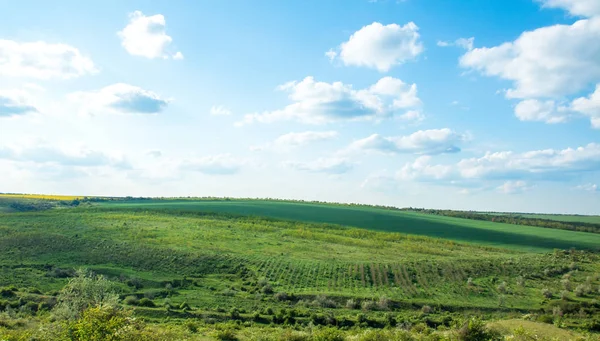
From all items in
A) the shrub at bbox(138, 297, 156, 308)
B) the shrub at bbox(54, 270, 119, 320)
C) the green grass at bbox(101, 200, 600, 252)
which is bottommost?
the shrub at bbox(138, 297, 156, 308)

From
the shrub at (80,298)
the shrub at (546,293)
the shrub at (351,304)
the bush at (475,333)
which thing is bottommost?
the shrub at (351,304)

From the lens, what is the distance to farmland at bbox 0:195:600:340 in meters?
40.6

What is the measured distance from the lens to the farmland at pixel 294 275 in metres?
40.6

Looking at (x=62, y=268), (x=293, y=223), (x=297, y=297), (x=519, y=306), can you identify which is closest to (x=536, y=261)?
(x=519, y=306)

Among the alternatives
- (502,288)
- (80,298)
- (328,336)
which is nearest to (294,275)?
(502,288)

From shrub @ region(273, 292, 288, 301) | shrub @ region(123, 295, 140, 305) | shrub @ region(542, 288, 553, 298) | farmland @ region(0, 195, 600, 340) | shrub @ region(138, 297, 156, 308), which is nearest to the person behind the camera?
farmland @ region(0, 195, 600, 340)

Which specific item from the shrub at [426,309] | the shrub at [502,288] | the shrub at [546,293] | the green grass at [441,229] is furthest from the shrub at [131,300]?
the green grass at [441,229]

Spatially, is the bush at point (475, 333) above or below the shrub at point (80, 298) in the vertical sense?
above

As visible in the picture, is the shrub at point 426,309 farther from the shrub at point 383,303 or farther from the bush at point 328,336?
the bush at point 328,336

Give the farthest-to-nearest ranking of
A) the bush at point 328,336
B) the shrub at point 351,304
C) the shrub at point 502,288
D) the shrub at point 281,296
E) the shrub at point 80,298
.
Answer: the shrub at point 502,288
the shrub at point 281,296
the shrub at point 351,304
the shrub at point 80,298
the bush at point 328,336

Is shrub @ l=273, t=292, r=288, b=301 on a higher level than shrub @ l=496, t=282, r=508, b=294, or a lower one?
lower

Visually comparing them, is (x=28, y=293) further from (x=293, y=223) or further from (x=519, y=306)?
(x=293, y=223)

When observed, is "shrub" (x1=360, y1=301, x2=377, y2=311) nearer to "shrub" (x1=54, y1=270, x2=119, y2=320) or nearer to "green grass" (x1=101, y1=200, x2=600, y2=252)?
"shrub" (x1=54, y1=270, x2=119, y2=320)

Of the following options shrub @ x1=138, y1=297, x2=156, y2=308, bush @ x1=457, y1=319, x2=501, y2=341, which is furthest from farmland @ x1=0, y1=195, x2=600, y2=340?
bush @ x1=457, y1=319, x2=501, y2=341
